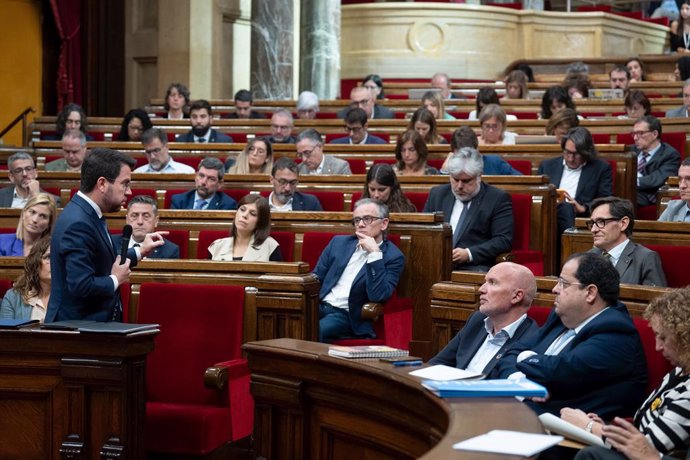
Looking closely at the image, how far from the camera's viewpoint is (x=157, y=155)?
740 centimetres

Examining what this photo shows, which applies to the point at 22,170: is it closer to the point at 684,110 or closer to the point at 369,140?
the point at 369,140

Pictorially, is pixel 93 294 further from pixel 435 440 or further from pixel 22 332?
pixel 435 440

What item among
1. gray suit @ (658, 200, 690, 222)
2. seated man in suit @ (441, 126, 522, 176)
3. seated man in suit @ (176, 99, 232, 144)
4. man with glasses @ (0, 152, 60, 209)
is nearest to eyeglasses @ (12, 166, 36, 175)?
man with glasses @ (0, 152, 60, 209)

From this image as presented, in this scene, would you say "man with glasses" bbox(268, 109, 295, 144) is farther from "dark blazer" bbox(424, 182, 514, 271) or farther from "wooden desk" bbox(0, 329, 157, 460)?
"wooden desk" bbox(0, 329, 157, 460)

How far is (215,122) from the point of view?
9.45 m

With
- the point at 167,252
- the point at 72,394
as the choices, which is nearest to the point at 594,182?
the point at 167,252

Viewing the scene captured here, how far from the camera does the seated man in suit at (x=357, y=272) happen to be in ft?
16.9

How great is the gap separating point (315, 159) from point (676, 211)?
7.71ft

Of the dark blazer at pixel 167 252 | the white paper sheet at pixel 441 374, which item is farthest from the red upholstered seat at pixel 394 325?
the white paper sheet at pixel 441 374

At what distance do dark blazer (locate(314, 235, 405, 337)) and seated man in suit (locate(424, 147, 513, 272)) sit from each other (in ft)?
1.92

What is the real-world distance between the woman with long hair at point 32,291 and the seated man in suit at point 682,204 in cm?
267

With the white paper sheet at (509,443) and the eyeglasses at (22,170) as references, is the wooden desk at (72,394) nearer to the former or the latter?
the white paper sheet at (509,443)

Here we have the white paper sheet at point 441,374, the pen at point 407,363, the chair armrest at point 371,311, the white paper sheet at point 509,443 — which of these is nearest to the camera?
the white paper sheet at point 509,443

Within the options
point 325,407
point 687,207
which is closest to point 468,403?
point 325,407
